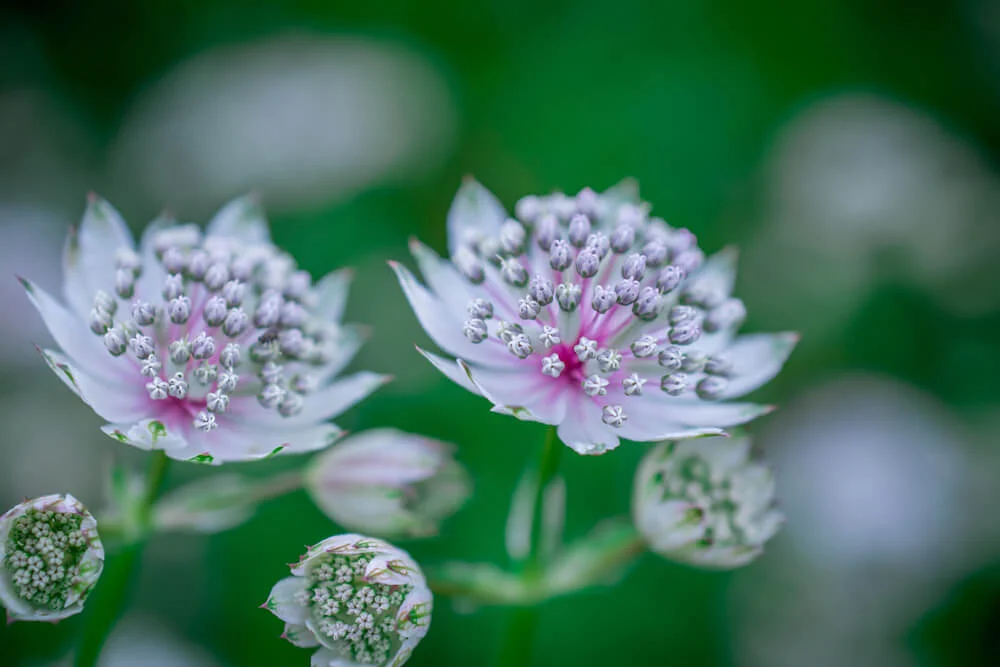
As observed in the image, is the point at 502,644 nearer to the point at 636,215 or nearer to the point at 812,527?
the point at 636,215

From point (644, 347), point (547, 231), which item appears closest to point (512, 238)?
point (547, 231)

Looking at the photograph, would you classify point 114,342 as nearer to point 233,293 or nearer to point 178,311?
point 178,311

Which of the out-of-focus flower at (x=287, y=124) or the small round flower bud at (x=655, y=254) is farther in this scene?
the out-of-focus flower at (x=287, y=124)

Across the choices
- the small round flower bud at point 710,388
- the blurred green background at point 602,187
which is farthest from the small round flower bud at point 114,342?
the blurred green background at point 602,187

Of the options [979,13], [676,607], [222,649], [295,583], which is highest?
Answer: [979,13]

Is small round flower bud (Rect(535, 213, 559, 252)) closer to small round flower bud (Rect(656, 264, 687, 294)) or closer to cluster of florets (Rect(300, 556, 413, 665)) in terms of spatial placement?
small round flower bud (Rect(656, 264, 687, 294))

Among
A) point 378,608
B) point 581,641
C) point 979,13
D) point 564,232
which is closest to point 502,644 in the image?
point 378,608

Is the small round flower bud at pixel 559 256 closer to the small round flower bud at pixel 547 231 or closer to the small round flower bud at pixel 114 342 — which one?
the small round flower bud at pixel 547 231
